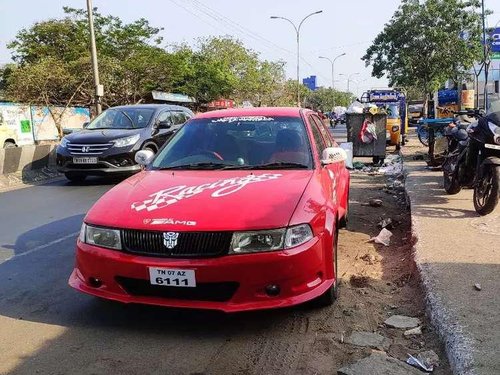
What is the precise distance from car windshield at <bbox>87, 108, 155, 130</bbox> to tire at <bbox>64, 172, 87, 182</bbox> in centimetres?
105

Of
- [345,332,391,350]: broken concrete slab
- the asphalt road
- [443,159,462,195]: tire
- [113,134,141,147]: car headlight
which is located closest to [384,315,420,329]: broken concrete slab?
[345,332,391,350]: broken concrete slab

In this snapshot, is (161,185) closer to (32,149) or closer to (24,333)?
(24,333)

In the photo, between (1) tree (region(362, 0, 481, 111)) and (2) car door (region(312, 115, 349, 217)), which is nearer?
(2) car door (region(312, 115, 349, 217))

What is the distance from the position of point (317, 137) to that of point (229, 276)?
231cm

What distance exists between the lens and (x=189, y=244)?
133 inches

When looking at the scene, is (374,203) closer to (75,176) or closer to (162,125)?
(162,125)

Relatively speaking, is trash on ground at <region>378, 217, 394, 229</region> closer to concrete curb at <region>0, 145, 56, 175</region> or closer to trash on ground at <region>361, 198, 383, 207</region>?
trash on ground at <region>361, 198, 383, 207</region>

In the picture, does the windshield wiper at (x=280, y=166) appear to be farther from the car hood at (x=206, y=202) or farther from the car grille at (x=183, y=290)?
the car grille at (x=183, y=290)

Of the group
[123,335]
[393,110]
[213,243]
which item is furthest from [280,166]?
[393,110]

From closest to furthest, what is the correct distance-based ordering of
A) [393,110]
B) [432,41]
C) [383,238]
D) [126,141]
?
[383,238] → [126,141] → [393,110] → [432,41]

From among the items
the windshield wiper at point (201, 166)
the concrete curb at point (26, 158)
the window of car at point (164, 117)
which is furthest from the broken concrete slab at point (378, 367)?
the concrete curb at point (26, 158)

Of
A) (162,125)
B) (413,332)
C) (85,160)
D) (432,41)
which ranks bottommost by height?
(413,332)

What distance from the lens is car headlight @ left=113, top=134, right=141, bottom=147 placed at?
10.1 m

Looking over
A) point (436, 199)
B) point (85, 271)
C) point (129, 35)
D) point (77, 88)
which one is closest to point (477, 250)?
point (436, 199)
